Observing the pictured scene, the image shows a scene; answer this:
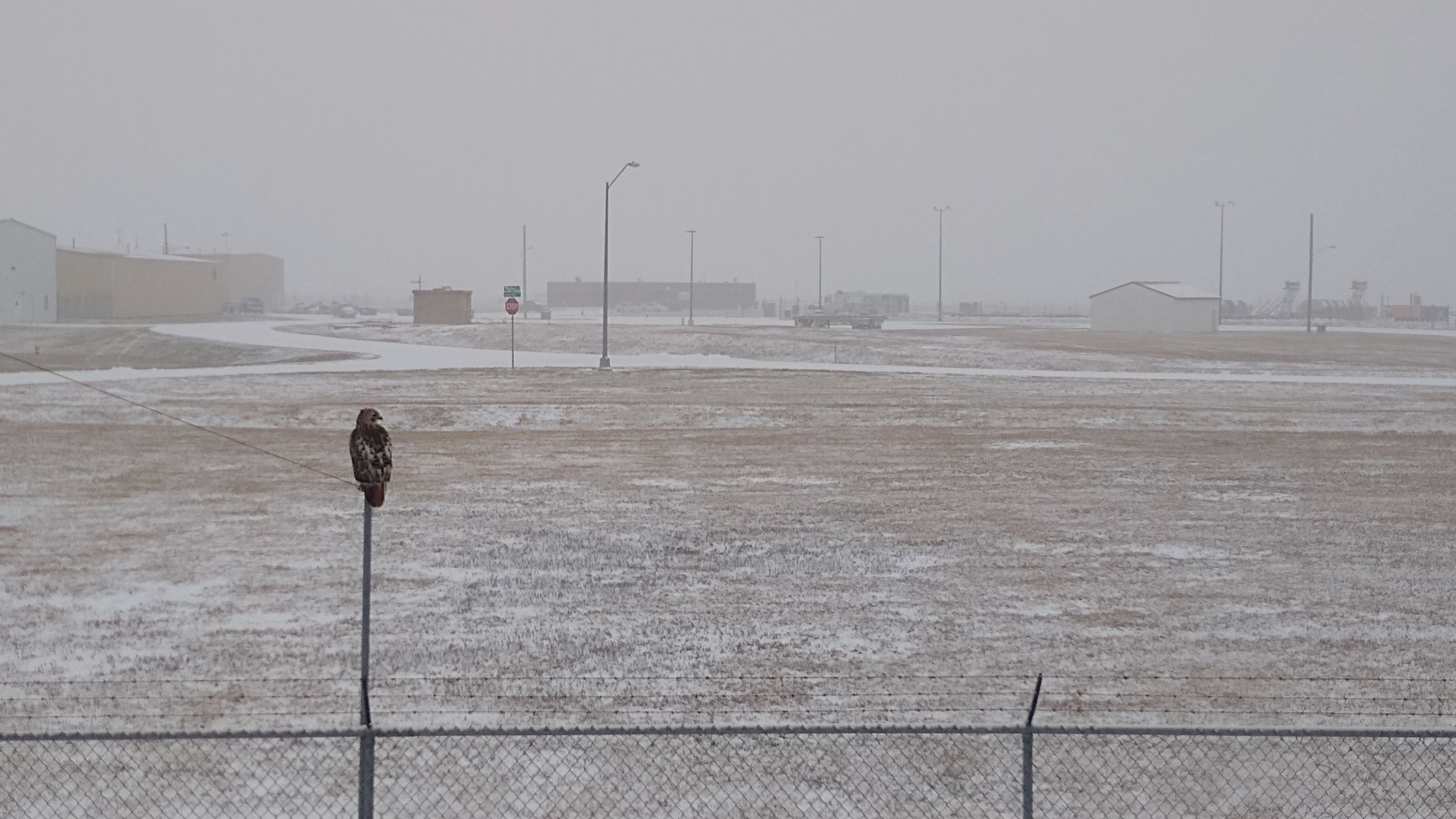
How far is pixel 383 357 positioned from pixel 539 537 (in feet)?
123

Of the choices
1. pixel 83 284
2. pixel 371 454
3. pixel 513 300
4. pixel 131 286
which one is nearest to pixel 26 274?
pixel 83 284

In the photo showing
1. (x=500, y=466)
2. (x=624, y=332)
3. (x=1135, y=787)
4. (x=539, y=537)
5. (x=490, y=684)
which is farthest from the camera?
(x=624, y=332)

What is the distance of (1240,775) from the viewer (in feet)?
26.9

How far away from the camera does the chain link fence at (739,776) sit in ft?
24.9

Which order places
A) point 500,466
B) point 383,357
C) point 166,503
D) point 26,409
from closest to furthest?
point 166,503 < point 500,466 < point 26,409 < point 383,357

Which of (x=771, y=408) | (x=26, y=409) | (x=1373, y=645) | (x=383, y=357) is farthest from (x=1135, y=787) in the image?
(x=383, y=357)

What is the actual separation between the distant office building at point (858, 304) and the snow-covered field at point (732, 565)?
6302cm

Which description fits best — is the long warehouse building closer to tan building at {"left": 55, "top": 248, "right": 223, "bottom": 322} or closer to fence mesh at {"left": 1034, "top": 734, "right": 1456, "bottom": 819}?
tan building at {"left": 55, "top": 248, "right": 223, "bottom": 322}

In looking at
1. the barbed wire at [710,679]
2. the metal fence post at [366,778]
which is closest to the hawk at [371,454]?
the metal fence post at [366,778]

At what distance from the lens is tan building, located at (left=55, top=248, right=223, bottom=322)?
87125 mm

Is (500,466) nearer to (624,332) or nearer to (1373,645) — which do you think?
(1373,645)

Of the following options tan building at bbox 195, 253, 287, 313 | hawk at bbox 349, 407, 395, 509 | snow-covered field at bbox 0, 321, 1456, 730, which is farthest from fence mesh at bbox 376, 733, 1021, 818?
tan building at bbox 195, 253, 287, 313

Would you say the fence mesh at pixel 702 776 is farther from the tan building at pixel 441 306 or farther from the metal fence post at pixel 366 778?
the tan building at pixel 441 306

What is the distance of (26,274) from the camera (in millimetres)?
80688
